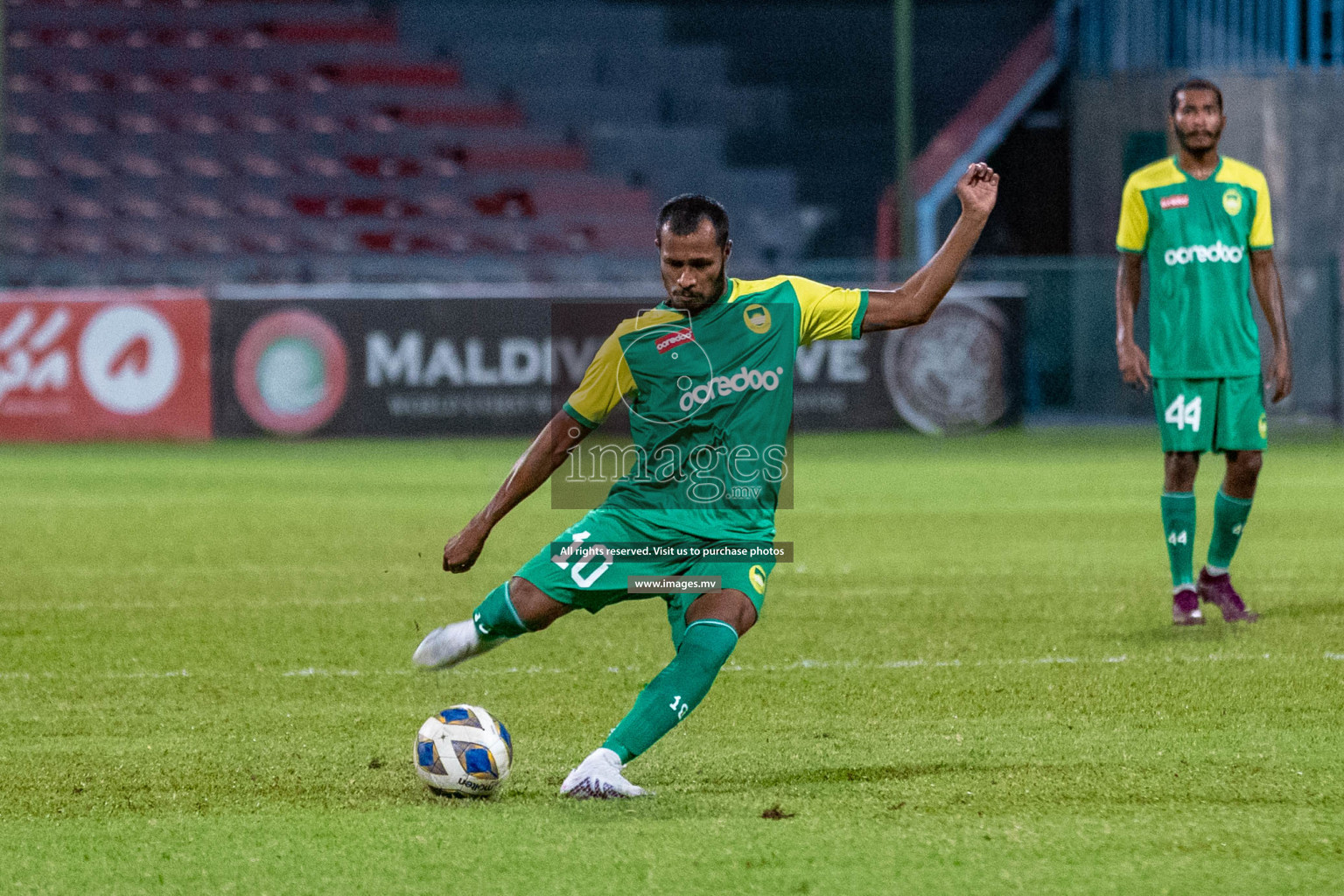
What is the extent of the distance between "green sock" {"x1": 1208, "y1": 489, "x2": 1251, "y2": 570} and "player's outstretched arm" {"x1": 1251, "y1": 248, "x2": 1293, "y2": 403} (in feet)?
1.46

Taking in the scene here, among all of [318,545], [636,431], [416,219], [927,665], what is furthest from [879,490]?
[416,219]

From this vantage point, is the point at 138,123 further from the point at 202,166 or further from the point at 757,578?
the point at 757,578

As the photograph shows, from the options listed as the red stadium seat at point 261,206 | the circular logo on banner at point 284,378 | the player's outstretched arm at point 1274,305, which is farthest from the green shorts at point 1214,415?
the red stadium seat at point 261,206

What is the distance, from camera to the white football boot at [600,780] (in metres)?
4.22

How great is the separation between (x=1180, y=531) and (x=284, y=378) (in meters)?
13.0

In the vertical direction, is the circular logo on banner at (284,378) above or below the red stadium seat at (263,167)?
below

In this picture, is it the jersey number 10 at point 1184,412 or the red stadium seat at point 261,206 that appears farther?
the red stadium seat at point 261,206

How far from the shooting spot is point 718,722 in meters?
5.31

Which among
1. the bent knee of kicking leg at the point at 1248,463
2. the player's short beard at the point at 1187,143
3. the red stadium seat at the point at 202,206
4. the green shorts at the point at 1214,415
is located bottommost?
the bent knee of kicking leg at the point at 1248,463

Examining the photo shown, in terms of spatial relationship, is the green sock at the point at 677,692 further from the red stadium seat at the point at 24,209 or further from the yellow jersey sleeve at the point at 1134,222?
the red stadium seat at the point at 24,209

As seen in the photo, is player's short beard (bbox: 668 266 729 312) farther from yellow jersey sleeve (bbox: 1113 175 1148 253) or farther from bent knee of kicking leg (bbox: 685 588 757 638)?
A: yellow jersey sleeve (bbox: 1113 175 1148 253)

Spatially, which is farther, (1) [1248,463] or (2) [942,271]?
(1) [1248,463]

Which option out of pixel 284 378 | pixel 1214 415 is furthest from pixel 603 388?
pixel 284 378

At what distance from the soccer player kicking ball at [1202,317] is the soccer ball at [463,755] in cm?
351
